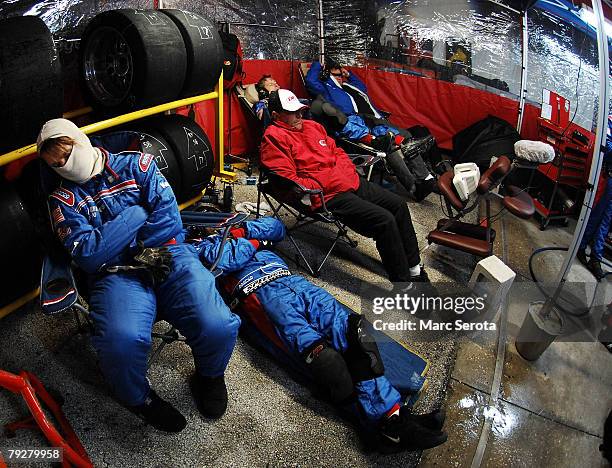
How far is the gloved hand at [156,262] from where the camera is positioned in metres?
1.91

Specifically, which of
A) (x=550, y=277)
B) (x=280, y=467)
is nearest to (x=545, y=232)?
(x=550, y=277)

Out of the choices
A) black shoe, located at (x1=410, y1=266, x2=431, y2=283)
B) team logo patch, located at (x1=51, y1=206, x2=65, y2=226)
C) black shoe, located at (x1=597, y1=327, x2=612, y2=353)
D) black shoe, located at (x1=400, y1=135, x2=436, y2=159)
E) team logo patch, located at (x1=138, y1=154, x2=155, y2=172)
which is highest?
team logo patch, located at (x1=138, y1=154, x2=155, y2=172)

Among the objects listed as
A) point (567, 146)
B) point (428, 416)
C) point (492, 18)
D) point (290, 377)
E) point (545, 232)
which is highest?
point (492, 18)

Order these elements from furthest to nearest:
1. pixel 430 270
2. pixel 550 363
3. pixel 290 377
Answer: pixel 430 270
pixel 550 363
pixel 290 377

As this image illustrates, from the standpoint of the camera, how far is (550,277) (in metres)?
3.59

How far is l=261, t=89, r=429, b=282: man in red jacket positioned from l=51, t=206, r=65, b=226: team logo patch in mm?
1468

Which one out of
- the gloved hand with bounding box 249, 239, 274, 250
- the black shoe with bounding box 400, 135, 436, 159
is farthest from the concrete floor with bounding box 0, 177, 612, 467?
the black shoe with bounding box 400, 135, 436, 159

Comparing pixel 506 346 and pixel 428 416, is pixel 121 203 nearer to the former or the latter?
pixel 428 416

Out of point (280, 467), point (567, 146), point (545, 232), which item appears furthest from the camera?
point (545, 232)

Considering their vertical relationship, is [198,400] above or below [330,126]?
below

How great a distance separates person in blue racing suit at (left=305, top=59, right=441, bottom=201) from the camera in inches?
173

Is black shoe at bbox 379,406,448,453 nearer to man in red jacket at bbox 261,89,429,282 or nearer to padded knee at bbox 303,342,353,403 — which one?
padded knee at bbox 303,342,353,403

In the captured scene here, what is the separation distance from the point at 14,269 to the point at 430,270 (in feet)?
8.99

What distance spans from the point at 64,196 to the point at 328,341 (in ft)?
4.66
